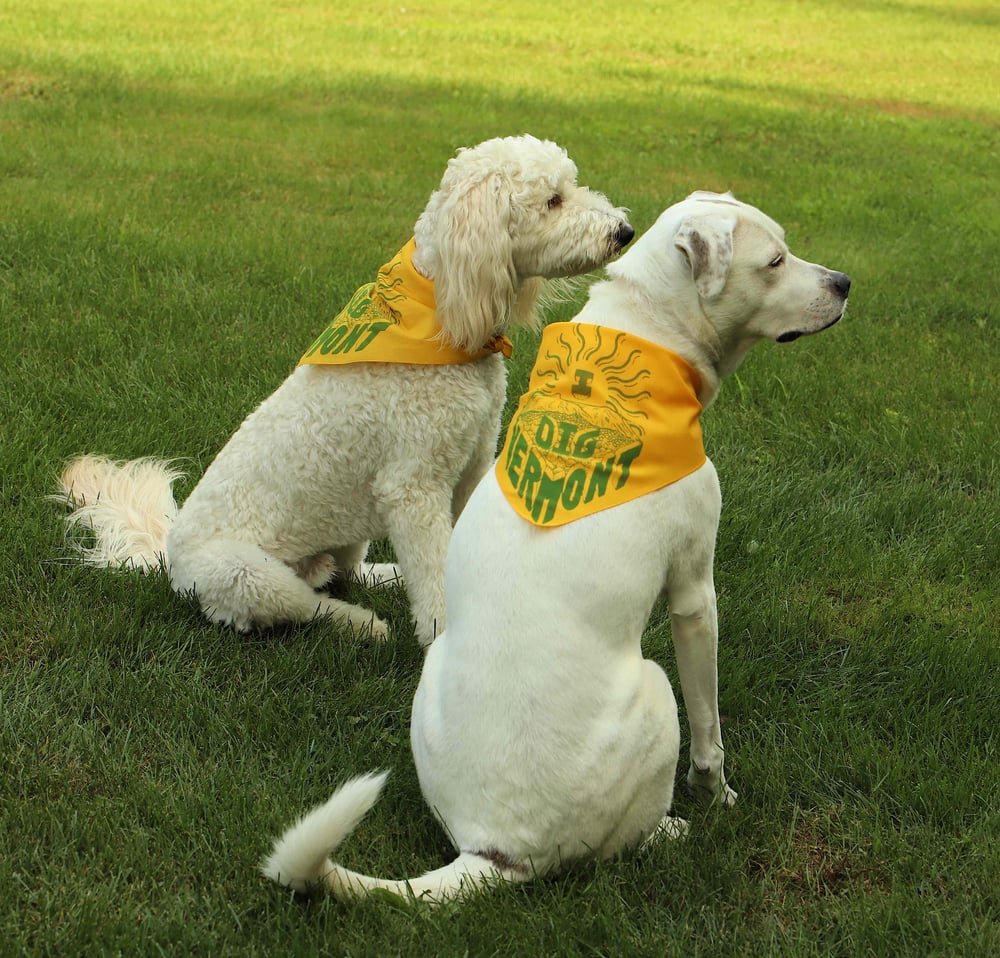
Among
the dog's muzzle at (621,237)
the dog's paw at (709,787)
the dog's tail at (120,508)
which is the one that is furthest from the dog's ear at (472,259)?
the dog's paw at (709,787)

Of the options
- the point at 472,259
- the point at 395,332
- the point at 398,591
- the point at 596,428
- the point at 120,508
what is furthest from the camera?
the point at 398,591

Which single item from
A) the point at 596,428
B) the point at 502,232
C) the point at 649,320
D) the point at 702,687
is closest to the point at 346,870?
the point at 702,687

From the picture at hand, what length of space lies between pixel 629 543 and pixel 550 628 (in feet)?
0.97

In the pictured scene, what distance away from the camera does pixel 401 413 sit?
405 cm

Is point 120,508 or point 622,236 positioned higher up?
point 622,236

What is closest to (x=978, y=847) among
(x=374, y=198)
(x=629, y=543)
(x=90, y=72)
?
(x=629, y=543)

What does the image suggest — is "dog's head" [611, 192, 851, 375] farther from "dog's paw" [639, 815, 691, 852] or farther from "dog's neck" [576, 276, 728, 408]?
"dog's paw" [639, 815, 691, 852]

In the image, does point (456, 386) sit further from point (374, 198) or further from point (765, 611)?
point (374, 198)

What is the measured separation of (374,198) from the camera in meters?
9.23

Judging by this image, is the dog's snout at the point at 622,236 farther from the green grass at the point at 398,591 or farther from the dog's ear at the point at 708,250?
the green grass at the point at 398,591

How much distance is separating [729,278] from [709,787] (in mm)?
1456

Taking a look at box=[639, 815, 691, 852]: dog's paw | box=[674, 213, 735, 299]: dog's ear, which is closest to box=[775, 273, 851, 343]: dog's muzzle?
box=[674, 213, 735, 299]: dog's ear

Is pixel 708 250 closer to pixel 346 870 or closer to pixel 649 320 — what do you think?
pixel 649 320

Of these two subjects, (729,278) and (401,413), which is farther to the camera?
(401,413)
